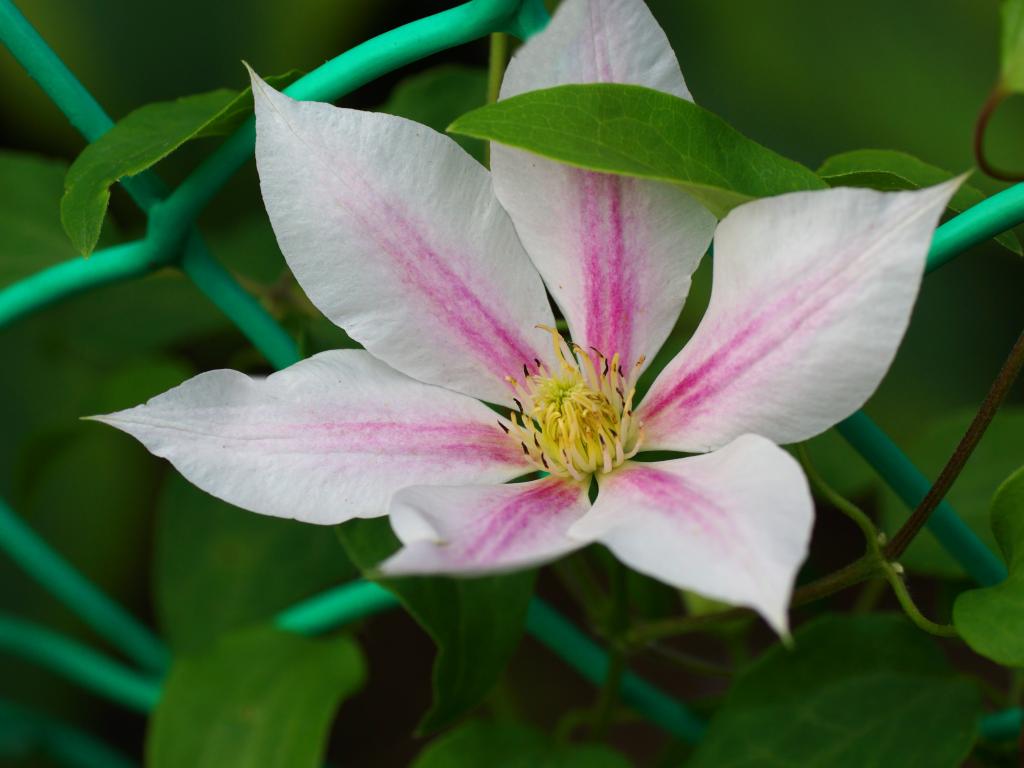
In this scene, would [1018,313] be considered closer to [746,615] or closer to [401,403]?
[746,615]

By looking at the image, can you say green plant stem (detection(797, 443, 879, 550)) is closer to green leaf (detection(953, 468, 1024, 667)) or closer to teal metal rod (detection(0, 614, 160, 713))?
green leaf (detection(953, 468, 1024, 667))

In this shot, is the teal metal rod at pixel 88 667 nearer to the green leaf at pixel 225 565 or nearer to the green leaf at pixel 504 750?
the green leaf at pixel 225 565

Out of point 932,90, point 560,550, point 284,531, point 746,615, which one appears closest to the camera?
point 560,550

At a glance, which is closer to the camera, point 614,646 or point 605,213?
point 605,213

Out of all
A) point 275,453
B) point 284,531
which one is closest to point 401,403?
point 275,453

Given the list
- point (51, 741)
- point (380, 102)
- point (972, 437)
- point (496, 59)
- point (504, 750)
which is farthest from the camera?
point (380, 102)

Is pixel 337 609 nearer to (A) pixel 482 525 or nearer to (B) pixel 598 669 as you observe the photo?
(B) pixel 598 669

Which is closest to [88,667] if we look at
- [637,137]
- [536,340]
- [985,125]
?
[536,340]
